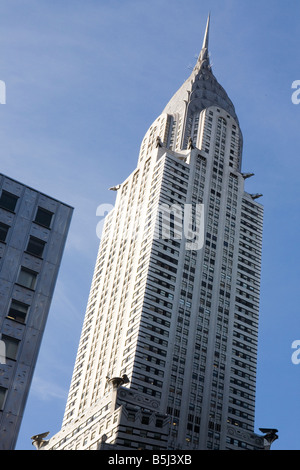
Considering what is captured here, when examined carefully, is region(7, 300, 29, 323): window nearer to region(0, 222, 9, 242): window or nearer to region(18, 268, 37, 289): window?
region(18, 268, 37, 289): window

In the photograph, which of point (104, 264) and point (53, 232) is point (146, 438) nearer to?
point (104, 264)

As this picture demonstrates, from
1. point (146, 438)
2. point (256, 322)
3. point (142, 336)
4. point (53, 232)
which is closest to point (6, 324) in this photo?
point (53, 232)

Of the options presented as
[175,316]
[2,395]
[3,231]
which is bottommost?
[2,395]

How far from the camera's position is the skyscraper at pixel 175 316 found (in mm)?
151500

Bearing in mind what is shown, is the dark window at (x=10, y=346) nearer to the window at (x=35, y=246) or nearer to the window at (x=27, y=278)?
the window at (x=27, y=278)

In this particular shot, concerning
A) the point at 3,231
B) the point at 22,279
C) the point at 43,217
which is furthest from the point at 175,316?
the point at 22,279

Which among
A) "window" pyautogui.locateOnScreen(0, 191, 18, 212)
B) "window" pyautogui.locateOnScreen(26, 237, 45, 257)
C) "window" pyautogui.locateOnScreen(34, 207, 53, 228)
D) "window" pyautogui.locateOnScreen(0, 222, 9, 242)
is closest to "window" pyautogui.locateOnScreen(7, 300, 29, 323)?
"window" pyautogui.locateOnScreen(26, 237, 45, 257)

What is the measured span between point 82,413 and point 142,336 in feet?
67.7

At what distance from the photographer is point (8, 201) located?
216 ft

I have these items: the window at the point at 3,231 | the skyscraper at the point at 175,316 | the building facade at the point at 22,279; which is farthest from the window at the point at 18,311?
the skyscraper at the point at 175,316

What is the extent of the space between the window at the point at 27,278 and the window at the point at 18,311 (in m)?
1.79

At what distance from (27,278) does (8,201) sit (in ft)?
24.0

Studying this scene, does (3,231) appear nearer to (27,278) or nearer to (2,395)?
(27,278)

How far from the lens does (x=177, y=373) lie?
158m
